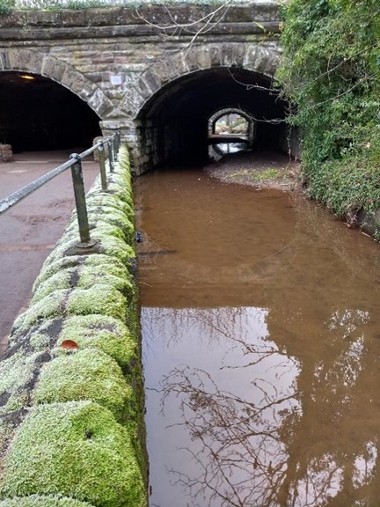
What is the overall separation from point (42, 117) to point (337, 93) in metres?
11.7

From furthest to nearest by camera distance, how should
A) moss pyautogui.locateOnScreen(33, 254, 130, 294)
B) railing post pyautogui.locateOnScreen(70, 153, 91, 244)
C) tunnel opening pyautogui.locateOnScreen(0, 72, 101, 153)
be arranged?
tunnel opening pyautogui.locateOnScreen(0, 72, 101, 153), railing post pyautogui.locateOnScreen(70, 153, 91, 244), moss pyautogui.locateOnScreen(33, 254, 130, 294)

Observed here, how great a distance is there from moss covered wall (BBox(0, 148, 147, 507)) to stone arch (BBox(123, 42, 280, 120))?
808 cm

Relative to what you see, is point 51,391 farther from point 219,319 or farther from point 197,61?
point 197,61

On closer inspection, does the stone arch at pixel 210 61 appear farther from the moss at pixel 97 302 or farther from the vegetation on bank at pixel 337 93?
the moss at pixel 97 302

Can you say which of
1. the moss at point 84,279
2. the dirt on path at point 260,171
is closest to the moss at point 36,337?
the moss at point 84,279

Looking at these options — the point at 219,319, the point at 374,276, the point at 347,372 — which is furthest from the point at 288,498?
the point at 374,276

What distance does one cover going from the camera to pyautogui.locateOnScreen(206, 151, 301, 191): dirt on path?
31.7 ft

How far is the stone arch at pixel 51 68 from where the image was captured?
9461mm

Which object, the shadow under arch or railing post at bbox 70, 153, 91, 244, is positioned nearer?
railing post at bbox 70, 153, 91, 244

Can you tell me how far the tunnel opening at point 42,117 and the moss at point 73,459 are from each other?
13383mm

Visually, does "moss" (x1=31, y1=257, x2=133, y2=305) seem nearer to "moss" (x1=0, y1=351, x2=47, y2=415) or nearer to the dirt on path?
"moss" (x1=0, y1=351, x2=47, y2=415)

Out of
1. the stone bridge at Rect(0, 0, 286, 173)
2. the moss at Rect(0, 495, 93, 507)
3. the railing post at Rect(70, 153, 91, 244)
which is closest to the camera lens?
the moss at Rect(0, 495, 93, 507)

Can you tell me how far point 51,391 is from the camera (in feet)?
4.48

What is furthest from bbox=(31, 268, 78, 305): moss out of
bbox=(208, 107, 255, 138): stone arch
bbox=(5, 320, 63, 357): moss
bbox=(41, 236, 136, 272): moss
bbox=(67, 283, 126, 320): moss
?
bbox=(208, 107, 255, 138): stone arch
